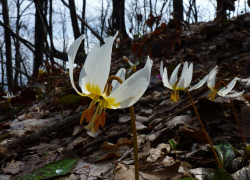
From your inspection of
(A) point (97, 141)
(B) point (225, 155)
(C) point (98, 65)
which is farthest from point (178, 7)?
(C) point (98, 65)

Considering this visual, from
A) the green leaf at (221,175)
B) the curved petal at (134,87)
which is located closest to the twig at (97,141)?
the green leaf at (221,175)

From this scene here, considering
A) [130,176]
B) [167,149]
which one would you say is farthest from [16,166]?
[167,149]

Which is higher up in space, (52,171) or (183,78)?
(183,78)

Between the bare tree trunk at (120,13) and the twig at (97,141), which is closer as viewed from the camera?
the twig at (97,141)

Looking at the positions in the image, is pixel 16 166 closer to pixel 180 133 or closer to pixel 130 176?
pixel 130 176

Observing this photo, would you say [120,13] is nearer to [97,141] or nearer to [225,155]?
[97,141]

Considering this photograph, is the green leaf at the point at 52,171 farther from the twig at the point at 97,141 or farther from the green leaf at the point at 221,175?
the green leaf at the point at 221,175

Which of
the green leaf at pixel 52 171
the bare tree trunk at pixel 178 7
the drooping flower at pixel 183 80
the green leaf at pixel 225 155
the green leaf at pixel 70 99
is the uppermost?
the bare tree trunk at pixel 178 7
